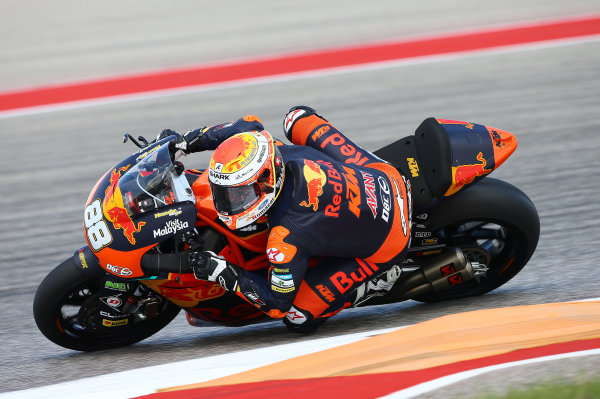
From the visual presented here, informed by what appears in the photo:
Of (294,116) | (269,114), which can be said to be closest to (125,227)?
(294,116)

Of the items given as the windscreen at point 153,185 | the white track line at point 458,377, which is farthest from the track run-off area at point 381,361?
the windscreen at point 153,185

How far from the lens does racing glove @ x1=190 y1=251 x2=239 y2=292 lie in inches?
145

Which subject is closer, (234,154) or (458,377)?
(458,377)

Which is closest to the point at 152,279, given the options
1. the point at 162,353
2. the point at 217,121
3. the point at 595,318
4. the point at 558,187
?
the point at 162,353

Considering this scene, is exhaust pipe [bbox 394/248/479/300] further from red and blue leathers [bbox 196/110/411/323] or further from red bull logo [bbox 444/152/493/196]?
red bull logo [bbox 444/152/493/196]

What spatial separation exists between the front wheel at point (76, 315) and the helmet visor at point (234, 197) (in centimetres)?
83

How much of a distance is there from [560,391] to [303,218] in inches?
56.8

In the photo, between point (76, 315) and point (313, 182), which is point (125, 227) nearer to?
point (76, 315)

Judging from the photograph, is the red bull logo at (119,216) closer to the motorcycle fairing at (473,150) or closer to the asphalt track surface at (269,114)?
the asphalt track surface at (269,114)

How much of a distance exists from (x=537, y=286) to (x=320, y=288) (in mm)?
1548

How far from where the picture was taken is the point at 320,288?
158 inches

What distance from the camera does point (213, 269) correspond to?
145 inches

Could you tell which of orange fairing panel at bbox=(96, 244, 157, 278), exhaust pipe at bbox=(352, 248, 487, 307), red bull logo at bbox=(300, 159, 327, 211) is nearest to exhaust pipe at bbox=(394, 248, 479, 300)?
exhaust pipe at bbox=(352, 248, 487, 307)

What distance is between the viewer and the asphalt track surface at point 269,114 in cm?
448
